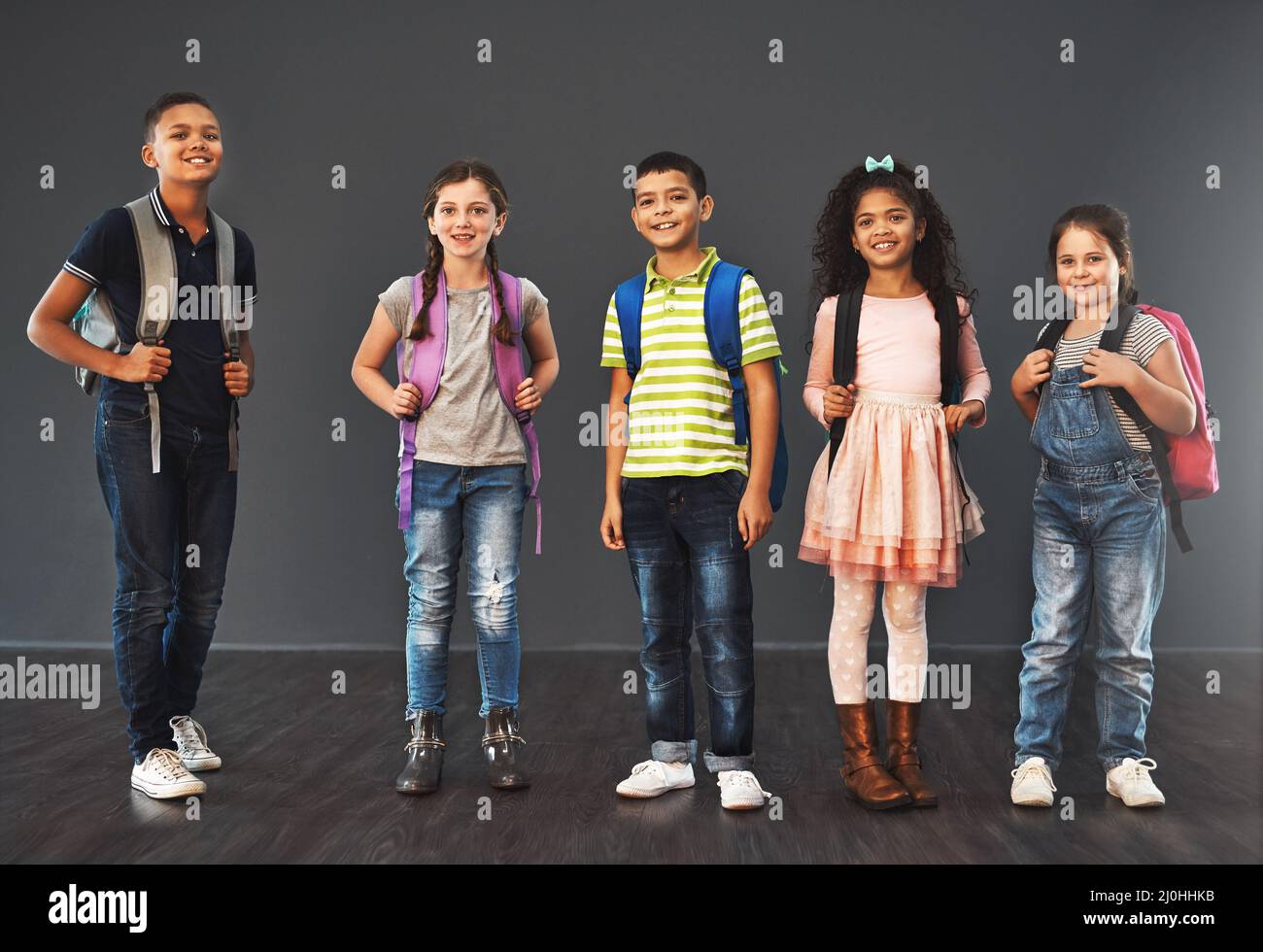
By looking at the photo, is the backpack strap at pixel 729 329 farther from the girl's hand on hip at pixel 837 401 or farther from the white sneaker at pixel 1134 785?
the white sneaker at pixel 1134 785

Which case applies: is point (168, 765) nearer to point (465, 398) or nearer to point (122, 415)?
point (122, 415)

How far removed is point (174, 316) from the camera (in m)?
2.33

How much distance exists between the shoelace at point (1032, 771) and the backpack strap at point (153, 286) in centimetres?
186

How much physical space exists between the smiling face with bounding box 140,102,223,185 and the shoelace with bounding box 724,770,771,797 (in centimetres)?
162

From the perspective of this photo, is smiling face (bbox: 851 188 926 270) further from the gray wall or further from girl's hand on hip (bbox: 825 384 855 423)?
the gray wall

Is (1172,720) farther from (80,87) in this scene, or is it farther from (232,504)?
(80,87)

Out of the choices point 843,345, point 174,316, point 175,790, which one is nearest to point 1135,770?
point 843,345

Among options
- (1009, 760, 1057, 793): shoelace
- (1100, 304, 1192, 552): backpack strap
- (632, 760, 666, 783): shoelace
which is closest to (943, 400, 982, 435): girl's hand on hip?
(1100, 304, 1192, 552): backpack strap

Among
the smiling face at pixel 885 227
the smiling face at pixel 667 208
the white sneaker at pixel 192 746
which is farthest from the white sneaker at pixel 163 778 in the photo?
the smiling face at pixel 885 227

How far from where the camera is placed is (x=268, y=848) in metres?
2.00

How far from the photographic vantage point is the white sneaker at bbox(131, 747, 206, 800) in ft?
7.40

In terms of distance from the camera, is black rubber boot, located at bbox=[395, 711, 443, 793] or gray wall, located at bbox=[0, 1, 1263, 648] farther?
gray wall, located at bbox=[0, 1, 1263, 648]

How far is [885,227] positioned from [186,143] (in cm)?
145

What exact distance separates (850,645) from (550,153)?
2438 mm
